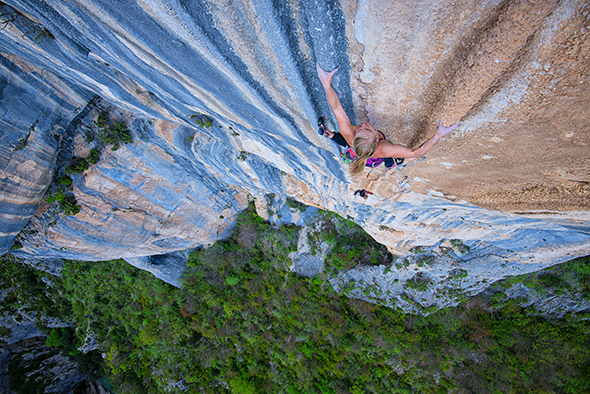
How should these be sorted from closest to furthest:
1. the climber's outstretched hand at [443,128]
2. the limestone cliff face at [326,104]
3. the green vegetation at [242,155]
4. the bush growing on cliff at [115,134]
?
the limestone cliff face at [326,104] → the climber's outstretched hand at [443,128] → the bush growing on cliff at [115,134] → the green vegetation at [242,155]

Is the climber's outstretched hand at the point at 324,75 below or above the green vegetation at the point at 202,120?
above

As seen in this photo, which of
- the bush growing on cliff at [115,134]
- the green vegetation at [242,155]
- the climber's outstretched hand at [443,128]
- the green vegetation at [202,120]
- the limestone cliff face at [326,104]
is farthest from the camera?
the green vegetation at [242,155]

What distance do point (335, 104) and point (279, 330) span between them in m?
8.19

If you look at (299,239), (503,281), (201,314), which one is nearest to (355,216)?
(299,239)

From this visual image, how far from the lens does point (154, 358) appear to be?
372 inches

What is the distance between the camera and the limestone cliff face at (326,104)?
1.18 m

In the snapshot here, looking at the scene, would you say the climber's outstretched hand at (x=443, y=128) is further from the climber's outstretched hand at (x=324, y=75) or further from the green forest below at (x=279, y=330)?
the green forest below at (x=279, y=330)

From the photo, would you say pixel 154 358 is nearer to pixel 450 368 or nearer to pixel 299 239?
pixel 299 239

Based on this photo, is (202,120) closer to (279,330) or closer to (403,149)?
(403,149)

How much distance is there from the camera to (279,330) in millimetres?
7844

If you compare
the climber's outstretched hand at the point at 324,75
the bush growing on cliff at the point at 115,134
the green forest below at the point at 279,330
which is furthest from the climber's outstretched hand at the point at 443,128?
the bush growing on cliff at the point at 115,134

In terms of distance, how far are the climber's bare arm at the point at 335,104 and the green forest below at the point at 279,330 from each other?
5.09 meters

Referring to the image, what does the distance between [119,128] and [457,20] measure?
5670 millimetres

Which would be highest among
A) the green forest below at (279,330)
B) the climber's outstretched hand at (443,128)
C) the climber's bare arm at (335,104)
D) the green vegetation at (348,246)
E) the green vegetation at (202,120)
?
the climber's outstretched hand at (443,128)
